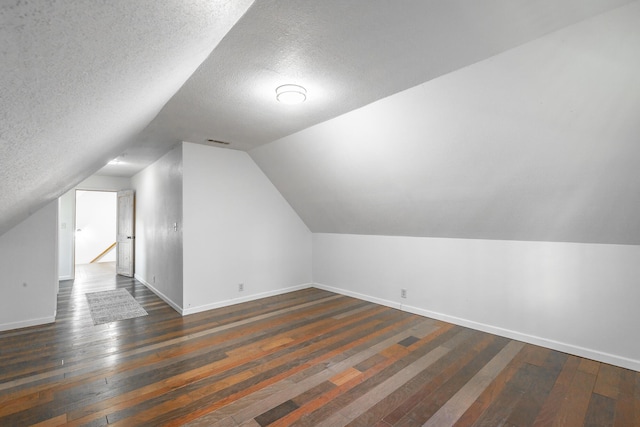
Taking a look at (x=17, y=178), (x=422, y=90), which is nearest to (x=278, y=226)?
(x=422, y=90)

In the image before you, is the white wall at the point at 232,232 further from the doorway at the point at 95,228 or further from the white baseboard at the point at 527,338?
the doorway at the point at 95,228

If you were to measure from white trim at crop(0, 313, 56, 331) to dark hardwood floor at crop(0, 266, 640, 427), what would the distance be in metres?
0.11

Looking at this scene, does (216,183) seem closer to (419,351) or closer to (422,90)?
(422,90)

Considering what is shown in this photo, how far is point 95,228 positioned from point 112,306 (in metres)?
6.91

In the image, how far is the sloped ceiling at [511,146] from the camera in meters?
1.86

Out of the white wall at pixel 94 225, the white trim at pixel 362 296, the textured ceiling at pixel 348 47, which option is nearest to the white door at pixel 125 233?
the white wall at pixel 94 225

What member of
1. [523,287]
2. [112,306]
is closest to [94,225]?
[112,306]

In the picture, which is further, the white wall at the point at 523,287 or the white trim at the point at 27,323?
the white trim at the point at 27,323

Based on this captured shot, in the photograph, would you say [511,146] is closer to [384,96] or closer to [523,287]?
[384,96]

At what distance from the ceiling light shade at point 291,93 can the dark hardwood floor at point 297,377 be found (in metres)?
2.32

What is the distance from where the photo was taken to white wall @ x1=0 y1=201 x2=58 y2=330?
3598 mm

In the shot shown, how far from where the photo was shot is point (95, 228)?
9.89 meters

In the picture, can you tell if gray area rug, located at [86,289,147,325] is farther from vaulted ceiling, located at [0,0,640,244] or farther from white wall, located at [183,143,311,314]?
vaulted ceiling, located at [0,0,640,244]

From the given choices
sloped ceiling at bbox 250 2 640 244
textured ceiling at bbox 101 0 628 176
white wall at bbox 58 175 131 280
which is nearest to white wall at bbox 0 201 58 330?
textured ceiling at bbox 101 0 628 176
